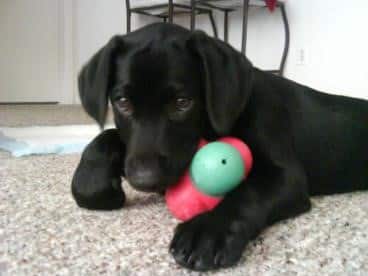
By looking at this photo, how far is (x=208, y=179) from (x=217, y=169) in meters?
0.03

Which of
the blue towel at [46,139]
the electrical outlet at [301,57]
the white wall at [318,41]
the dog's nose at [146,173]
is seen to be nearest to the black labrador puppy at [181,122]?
the dog's nose at [146,173]

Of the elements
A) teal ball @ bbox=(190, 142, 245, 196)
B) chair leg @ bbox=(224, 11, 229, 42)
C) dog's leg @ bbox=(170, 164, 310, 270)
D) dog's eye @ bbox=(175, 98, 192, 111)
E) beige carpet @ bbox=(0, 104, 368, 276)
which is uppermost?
dog's eye @ bbox=(175, 98, 192, 111)

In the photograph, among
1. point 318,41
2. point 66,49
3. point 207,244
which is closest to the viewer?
point 207,244

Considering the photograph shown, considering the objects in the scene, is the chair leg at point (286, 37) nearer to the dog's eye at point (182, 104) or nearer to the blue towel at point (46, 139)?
the blue towel at point (46, 139)

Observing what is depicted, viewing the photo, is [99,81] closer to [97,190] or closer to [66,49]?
[97,190]

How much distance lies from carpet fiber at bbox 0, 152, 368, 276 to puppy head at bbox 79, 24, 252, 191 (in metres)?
0.15

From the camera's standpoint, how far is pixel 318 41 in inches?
170

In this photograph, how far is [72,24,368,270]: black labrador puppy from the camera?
1.11m

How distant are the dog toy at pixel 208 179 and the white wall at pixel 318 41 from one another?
306 centimetres

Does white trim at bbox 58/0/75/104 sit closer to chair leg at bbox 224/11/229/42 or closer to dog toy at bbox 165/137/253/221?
chair leg at bbox 224/11/229/42

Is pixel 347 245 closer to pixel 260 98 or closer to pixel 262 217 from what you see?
pixel 262 217

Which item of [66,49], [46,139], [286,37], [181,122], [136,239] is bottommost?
[66,49]

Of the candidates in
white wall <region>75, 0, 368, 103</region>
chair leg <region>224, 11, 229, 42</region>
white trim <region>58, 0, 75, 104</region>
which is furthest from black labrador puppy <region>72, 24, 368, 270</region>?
white trim <region>58, 0, 75, 104</region>

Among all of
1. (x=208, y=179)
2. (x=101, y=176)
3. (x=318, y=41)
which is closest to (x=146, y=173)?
(x=208, y=179)
